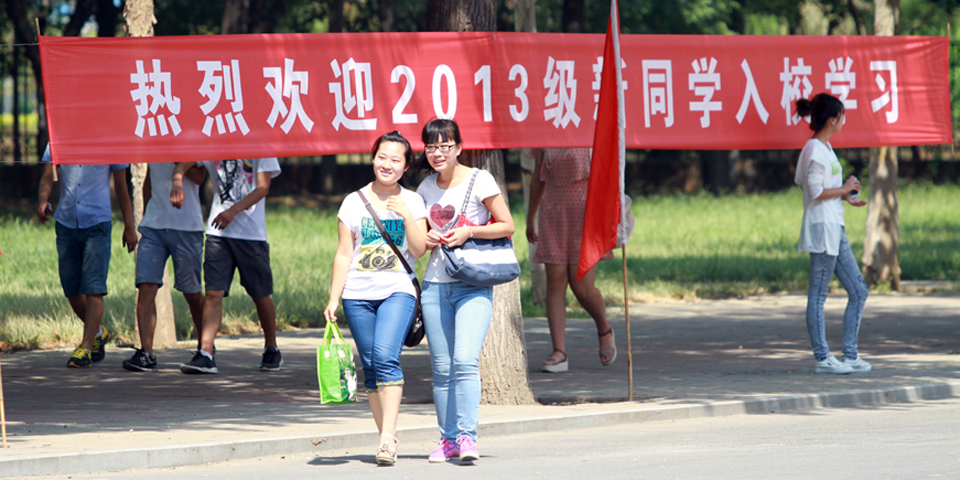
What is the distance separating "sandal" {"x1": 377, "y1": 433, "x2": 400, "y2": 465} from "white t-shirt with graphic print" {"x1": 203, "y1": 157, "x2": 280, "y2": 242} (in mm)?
3189

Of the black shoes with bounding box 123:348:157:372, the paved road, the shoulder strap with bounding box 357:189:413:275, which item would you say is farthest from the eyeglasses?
the black shoes with bounding box 123:348:157:372

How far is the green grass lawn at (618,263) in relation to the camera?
443 inches

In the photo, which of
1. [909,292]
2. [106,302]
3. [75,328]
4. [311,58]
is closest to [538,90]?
[311,58]

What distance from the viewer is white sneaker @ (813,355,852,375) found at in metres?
8.41

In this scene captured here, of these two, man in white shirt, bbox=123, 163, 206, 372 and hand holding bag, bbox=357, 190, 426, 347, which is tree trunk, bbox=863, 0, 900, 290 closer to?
man in white shirt, bbox=123, 163, 206, 372

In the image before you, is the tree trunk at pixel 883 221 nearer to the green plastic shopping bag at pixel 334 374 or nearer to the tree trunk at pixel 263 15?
the green plastic shopping bag at pixel 334 374

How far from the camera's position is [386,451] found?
568cm

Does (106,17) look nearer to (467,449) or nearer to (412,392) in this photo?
(412,392)

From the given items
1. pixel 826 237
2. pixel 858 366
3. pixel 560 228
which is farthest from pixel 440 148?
pixel 858 366

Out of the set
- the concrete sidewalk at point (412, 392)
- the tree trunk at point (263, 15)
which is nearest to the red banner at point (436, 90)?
the concrete sidewalk at point (412, 392)

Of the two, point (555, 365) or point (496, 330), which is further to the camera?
point (555, 365)

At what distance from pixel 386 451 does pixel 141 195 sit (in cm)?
513

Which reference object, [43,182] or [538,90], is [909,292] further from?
[43,182]

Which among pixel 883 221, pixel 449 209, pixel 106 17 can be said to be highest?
pixel 106 17
